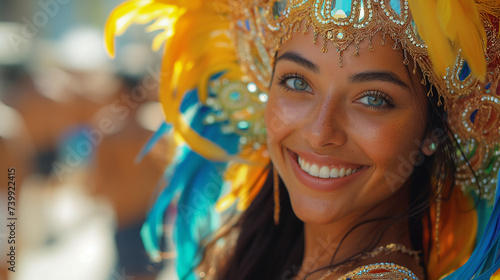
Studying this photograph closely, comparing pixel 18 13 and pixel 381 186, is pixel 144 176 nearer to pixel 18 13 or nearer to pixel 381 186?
pixel 18 13

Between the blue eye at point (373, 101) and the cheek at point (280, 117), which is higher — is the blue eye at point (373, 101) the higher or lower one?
the higher one

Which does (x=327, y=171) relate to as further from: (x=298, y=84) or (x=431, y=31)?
(x=431, y=31)

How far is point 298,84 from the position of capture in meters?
1.41

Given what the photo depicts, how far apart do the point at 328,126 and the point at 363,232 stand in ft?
1.26

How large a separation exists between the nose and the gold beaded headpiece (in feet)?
0.45

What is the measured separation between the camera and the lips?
4.47 ft

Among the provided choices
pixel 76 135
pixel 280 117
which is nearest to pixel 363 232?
pixel 280 117

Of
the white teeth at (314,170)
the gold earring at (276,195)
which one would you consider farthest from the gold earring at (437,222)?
the gold earring at (276,195)

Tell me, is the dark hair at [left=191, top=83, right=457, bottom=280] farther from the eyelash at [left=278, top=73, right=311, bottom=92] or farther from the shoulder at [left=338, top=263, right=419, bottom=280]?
the eyelash at [left=278, top=73, right=311, bottom=92]

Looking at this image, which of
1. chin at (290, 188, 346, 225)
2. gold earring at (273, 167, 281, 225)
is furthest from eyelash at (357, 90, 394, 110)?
gold earring at (273, 167, 281, 225)

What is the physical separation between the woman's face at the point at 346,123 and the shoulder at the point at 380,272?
0.15 m

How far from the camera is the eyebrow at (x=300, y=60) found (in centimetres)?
133

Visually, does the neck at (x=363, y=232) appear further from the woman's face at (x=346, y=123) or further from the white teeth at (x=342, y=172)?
the white teeth at (x=342, y=172)

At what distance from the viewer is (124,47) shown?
4914mm
